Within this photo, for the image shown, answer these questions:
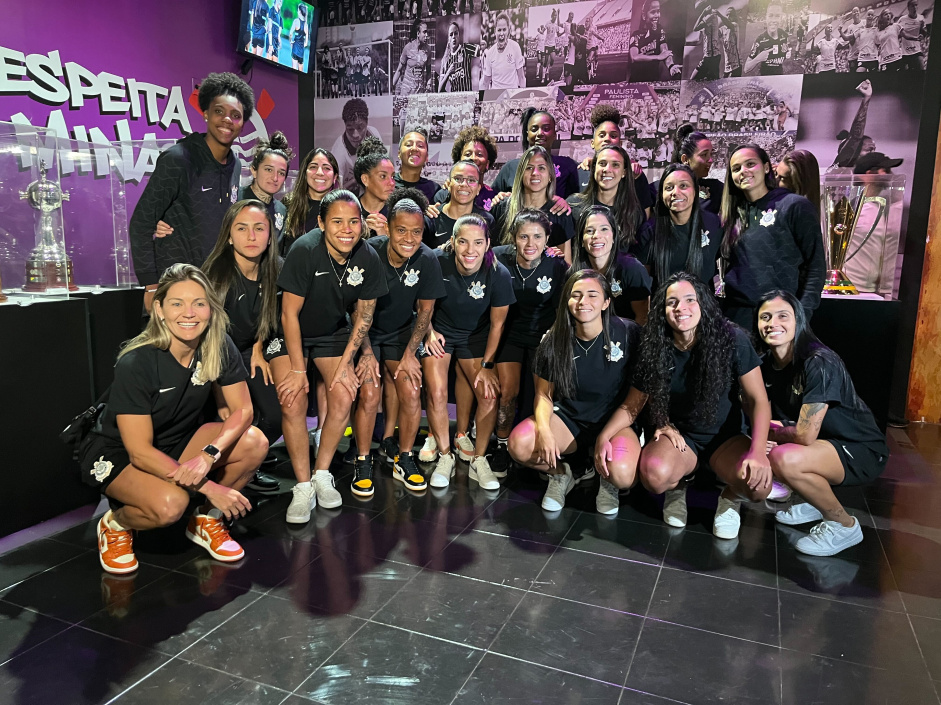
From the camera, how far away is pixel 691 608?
244 centimetres

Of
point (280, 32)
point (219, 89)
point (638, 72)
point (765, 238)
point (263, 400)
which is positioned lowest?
point (263, 400)

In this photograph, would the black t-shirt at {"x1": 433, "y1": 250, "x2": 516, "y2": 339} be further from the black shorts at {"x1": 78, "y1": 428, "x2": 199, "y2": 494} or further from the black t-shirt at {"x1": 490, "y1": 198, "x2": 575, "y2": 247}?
the black shorts at {"x1": 78, "y1": 428, "x2": 199, "y2": 494}

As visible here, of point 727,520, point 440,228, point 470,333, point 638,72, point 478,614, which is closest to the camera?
point 478,614

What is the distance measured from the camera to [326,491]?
3.27 metres

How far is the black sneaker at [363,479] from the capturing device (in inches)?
→ 135

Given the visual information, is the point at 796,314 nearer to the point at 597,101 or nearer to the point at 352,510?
the point at 352,510

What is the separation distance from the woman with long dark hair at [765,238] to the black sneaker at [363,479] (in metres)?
2.19

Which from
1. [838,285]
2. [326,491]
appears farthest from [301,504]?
[838,285]

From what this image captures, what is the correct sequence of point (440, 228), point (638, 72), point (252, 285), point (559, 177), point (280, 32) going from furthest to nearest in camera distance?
point (280, 32) < point (638, 72) < point (559, 177) < point (440, 228) < point (252, 285)

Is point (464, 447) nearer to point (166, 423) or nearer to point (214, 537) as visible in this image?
point (214, 537)

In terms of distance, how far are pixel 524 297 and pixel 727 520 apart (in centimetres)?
152

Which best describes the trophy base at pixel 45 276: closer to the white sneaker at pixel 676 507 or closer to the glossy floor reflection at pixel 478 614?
the glossy floor reflection at pixel 478 614

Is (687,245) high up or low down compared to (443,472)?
up

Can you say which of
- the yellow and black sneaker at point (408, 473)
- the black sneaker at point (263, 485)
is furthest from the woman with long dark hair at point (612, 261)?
the black sneaker at point (263, 485)
